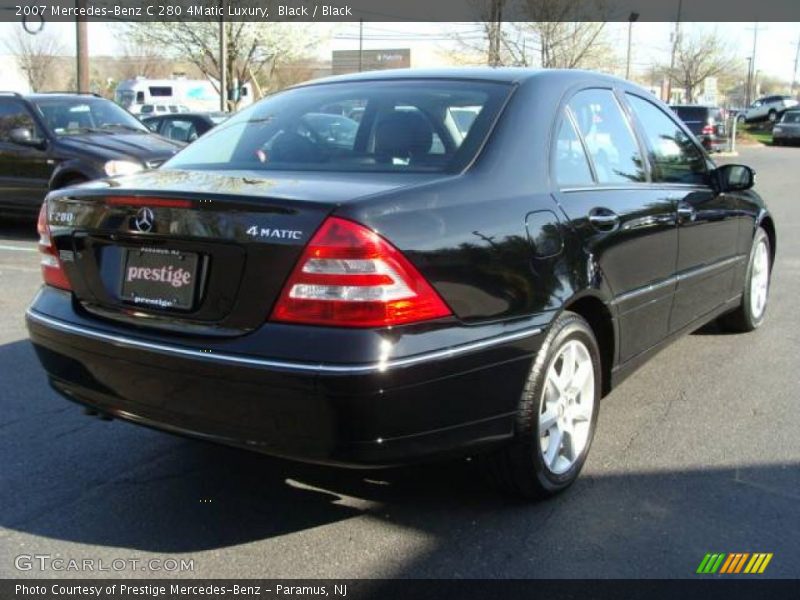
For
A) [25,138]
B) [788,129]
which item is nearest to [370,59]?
[788,129]

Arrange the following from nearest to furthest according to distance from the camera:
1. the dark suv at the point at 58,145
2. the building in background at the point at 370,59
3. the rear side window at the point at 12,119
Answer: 1. the dark suv at the point at 58,145
2. the rear side window at the point at 12,119
3. the building in background at the point at 370,59

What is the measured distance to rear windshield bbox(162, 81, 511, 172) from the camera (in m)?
3.19

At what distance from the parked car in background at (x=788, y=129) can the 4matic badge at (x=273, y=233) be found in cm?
3943

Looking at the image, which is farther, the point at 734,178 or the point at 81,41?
the point at 81,41

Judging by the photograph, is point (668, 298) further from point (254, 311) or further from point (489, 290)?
point (254, 311)

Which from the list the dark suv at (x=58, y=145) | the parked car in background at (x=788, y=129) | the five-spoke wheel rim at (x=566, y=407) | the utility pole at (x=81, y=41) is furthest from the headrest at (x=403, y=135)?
the parked car in background at (x=788, y=129)

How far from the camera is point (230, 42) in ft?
116

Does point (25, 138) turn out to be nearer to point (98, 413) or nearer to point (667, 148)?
point (98, 413)

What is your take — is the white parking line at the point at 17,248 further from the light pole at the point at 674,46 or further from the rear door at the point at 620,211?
the light pole at the point at 674,46

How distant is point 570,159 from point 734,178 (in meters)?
1.85

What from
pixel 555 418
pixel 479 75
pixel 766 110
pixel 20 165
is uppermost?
pixel 766 110

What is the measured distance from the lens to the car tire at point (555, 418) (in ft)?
9.85

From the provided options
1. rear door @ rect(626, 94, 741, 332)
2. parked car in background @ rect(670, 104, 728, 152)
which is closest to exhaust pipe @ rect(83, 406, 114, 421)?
rear door @ rect(626, 94, 741, 332)

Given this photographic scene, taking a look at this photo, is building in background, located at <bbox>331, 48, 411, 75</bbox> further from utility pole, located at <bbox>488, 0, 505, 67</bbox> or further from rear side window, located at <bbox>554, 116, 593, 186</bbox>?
rear side window, located at <bbox>554, 116, 593, 186</bbox>
